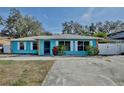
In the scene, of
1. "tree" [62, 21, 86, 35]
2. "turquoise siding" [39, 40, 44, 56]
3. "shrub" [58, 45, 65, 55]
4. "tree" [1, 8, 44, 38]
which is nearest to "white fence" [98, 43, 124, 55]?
"shrub" [58, 45, 65, 55]

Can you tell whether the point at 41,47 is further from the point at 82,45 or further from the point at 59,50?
the point at 82,45

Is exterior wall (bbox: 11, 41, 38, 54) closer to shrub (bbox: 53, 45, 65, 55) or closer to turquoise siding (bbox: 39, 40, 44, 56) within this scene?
turquoise siding (bbox: 39, 40, 44, 56)

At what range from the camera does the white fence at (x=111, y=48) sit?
3042 centimetres

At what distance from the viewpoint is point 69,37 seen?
2988cm

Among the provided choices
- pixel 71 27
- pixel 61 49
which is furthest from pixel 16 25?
pixel 61 49

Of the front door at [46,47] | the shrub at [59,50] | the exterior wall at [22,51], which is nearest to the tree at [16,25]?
the exterior wall at [22,51]

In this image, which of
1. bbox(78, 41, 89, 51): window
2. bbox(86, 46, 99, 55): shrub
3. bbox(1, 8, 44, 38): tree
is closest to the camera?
bbox(86, 46, 99, 55): shrub

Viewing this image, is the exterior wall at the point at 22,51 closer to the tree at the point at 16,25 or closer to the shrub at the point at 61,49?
the shrub at the point at 61,49

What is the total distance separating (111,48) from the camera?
101 ft

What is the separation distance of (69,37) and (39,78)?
750 inches

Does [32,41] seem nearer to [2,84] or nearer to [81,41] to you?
[81,41]

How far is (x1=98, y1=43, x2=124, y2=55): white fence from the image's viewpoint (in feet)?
99.8

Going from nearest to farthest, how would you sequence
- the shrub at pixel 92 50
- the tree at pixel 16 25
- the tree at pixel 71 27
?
1. the shrub at pixel 92 50
2. the tree at pixel 16 25
3. the tree at pixel 71 27
